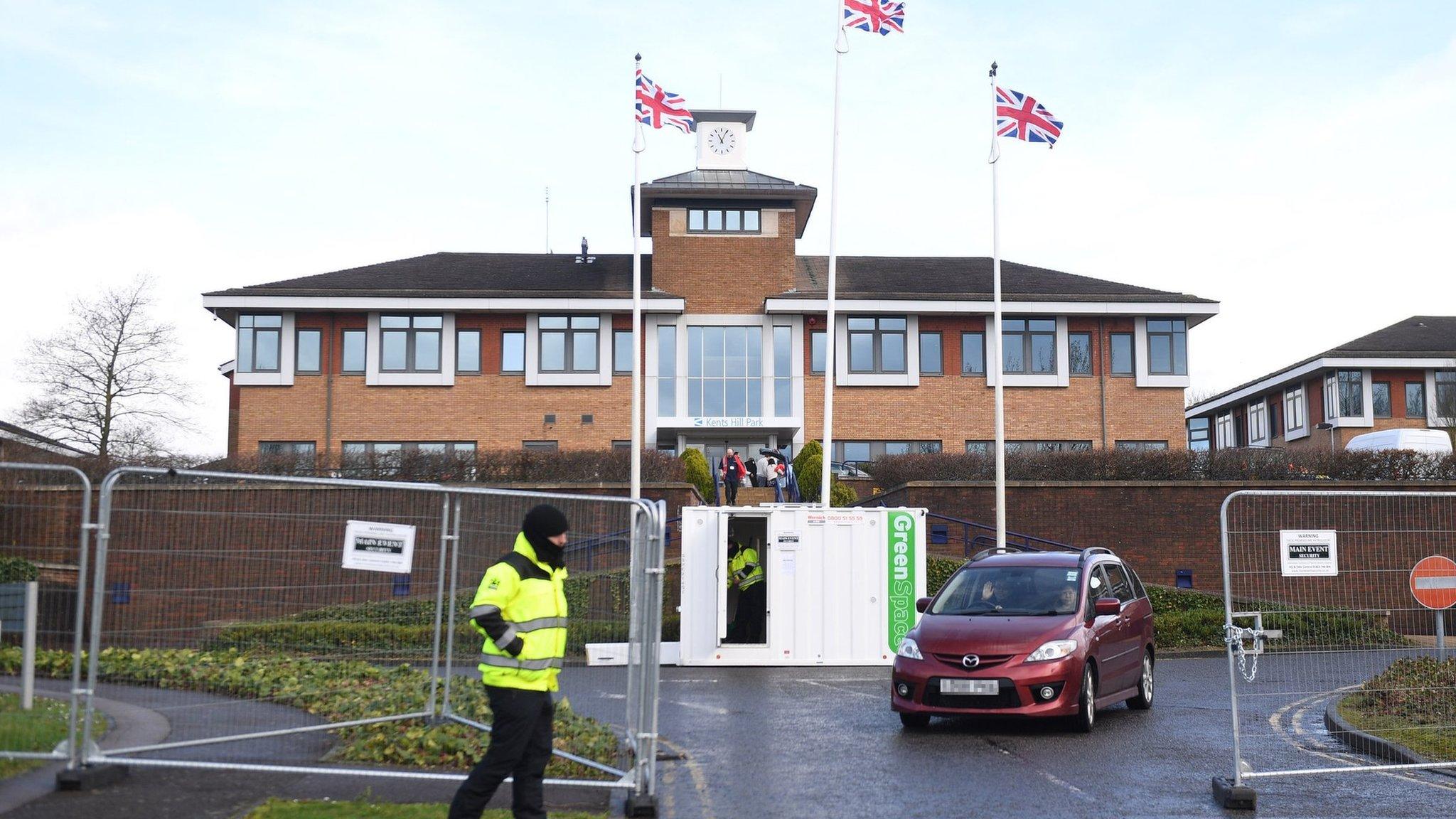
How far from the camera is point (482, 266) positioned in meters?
41.5

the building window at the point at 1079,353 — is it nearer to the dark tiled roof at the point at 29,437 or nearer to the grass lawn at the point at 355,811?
the dark tiled roof at the point at 29,437

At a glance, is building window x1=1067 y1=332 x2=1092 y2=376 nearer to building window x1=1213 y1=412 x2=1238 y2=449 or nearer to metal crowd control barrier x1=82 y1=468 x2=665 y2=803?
building window x1=1213 y1=412 x2=1238 y2=449

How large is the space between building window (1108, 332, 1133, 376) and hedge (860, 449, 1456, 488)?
9.83 meters

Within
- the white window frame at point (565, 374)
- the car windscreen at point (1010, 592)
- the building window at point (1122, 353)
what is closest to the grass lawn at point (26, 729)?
the car windscreen at point (1010, 592)

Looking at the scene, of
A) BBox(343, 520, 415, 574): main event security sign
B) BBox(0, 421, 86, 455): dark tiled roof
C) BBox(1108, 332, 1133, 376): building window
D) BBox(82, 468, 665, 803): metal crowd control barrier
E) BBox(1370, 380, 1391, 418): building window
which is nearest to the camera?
BBox(82, 468, 665, 803): metal crowd control barrier

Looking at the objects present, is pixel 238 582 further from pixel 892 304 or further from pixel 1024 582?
pixel 892 304

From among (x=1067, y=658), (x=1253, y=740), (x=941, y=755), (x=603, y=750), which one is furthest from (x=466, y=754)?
(x=1253, y=740)

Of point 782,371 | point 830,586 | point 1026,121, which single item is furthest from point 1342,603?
point 782,371

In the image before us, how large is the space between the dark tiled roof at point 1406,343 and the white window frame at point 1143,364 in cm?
1193

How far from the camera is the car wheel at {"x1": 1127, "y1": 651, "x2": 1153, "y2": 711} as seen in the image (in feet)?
44.2

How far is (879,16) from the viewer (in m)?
25.1

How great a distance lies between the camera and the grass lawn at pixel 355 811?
7.28 m

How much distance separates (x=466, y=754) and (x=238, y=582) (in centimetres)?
199

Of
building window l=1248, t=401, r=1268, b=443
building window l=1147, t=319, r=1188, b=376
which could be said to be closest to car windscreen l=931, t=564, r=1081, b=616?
building window l=1147, t=319, r=1188, b=376
